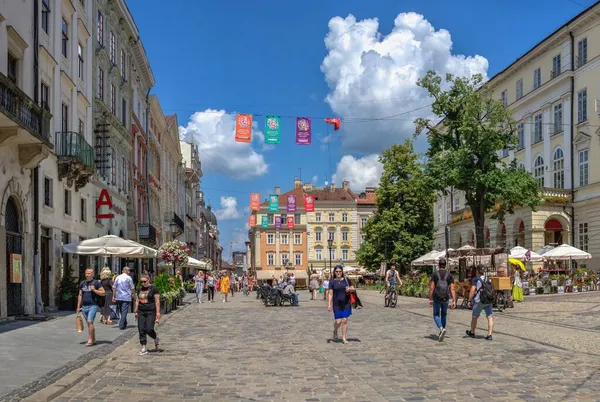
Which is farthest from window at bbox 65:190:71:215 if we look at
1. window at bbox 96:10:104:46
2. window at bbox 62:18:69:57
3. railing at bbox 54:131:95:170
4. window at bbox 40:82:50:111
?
window at bbox 96:10:104:46

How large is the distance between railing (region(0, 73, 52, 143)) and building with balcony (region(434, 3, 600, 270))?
33.6 metres

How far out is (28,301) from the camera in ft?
69.5

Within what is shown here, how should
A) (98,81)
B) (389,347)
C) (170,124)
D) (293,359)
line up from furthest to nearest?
1. (170,124)
2. (98,81)
3. (389,347)
4. (293,359)

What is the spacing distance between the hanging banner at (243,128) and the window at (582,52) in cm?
2544

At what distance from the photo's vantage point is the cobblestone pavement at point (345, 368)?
29.1 ft

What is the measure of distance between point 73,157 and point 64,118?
217cm

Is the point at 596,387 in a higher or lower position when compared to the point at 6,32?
lower

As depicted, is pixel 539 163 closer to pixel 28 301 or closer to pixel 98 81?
pixel 98 81

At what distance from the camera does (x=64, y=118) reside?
2634 cm

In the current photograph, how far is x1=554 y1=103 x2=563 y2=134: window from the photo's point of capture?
154 feet

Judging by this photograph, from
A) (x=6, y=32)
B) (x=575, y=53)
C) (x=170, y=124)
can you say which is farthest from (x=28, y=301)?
(x=170, y=124)

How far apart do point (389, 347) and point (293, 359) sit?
100 inches

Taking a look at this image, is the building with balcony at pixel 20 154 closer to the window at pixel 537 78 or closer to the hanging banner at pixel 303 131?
the hanging banner at pixel 303 131

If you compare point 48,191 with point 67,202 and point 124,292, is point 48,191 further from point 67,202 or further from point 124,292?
point 124,292
